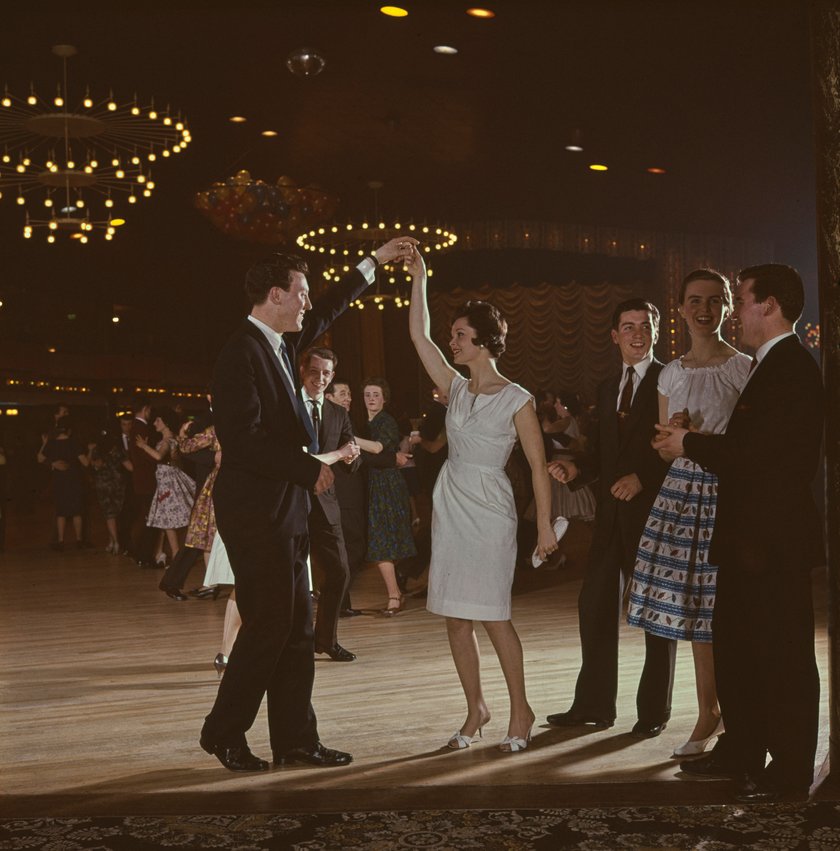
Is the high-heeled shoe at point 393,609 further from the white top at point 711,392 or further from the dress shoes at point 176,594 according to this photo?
the white top at point 711,392

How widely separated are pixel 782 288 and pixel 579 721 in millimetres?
1747

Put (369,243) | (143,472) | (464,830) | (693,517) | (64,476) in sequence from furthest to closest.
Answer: (369,243), (64,476), (143,472), (693,517), (464,830)

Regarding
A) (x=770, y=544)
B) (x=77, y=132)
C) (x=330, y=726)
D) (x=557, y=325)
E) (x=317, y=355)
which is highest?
(x=77, y=132)

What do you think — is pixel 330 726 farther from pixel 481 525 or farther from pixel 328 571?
pixel 328 571

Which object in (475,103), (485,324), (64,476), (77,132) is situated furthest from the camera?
(64,476)

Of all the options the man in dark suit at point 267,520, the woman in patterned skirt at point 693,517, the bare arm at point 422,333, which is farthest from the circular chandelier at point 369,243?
the man in dark suit at point 267,520

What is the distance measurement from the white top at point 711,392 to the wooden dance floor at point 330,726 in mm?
1117

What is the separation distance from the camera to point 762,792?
2916mm

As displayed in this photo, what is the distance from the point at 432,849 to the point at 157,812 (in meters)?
0.83

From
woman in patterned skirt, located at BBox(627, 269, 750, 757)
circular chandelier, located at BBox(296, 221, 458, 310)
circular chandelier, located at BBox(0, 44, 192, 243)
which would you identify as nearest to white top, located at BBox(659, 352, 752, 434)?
woman in patterned skirt, located at BBox(627, 269, 750, 757)

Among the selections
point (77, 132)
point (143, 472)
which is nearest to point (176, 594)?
point (143, 472)

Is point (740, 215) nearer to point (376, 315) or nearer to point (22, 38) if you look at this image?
point (376, 315)

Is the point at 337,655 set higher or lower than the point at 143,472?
lower

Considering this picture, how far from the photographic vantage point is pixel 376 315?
15.9 metres
